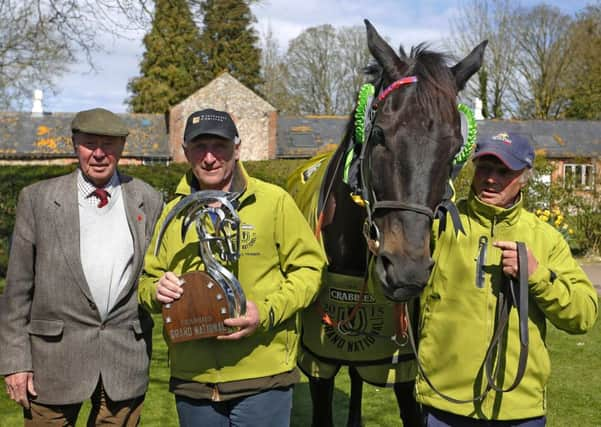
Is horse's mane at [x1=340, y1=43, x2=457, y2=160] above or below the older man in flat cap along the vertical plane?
above

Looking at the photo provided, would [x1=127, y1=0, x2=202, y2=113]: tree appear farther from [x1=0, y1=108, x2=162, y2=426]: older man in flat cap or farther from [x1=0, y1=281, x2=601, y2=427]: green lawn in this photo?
[x1=0, y1=108, x2=162, y2=426]: older man in flat cap

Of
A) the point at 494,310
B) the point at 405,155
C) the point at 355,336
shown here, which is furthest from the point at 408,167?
the point at 355,336

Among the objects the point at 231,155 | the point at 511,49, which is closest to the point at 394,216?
the point at 231,155

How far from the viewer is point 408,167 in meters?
2.56

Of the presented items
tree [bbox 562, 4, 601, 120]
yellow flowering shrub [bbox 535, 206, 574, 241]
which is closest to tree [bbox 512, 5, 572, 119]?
tree [bbox 562, 4, 601, 120]

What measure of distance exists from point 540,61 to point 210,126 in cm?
3715

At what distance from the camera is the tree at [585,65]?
33656 mm

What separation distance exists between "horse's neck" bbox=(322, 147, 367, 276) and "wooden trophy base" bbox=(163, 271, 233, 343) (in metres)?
1.20

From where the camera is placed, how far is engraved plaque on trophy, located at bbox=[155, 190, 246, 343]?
98.6 inches

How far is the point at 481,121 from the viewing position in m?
31.6

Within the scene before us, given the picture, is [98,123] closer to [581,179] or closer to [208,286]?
[208,286]

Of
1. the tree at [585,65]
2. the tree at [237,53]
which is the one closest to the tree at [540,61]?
the tree at [585,65]

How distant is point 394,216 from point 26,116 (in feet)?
110

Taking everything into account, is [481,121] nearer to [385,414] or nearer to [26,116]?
[26,116]
